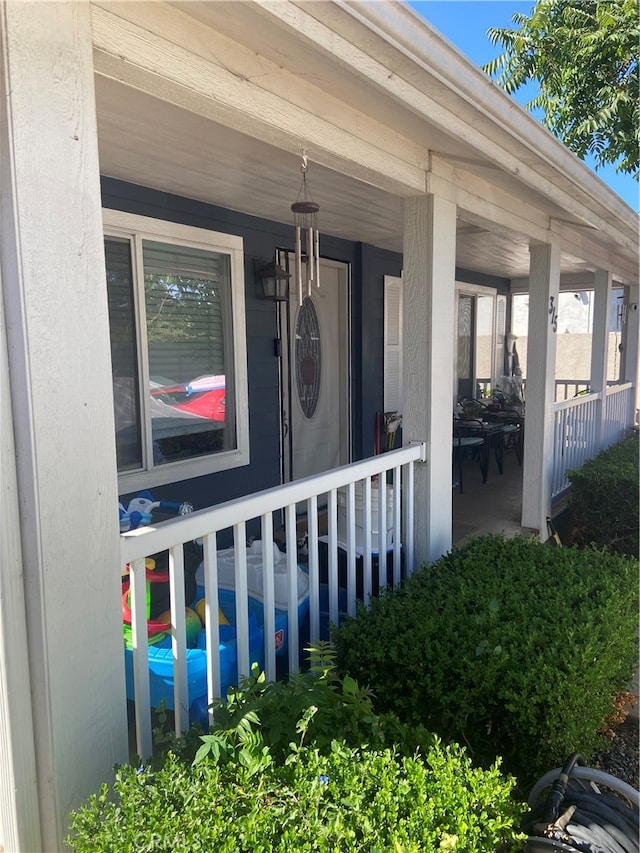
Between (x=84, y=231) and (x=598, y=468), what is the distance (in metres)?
4.65

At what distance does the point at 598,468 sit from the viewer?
5.14m

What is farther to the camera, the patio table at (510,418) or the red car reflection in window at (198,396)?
the patio table at (510,418)

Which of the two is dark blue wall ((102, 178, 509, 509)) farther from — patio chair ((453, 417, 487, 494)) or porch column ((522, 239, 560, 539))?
porch column ((522, 239, 560, 539))

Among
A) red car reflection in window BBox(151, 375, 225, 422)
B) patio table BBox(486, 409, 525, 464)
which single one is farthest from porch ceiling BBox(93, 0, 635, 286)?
patio table BBox(486, 409, 525, 464)

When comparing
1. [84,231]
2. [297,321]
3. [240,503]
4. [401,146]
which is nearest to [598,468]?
[297,321]

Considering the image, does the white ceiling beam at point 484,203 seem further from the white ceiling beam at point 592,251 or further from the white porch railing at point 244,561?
the white porch railing at point 244,561

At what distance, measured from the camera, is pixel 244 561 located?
217 cm

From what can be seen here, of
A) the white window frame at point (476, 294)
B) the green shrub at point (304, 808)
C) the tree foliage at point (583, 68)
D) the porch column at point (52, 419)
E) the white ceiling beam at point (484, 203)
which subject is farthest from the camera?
the tree foliage at point (583, 68)

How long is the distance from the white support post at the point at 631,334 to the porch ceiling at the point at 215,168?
11.7 ft

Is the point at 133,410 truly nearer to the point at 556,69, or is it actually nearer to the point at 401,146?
the point at 401,146

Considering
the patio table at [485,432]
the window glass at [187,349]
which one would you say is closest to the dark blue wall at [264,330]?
the window glass at [187,349]

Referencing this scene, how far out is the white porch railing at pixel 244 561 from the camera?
1.78 m

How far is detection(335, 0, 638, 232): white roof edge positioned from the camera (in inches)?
70.4

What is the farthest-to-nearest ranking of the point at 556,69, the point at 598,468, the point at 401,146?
the point at 556,69 < the point at 598,468 < the point at 401,146
